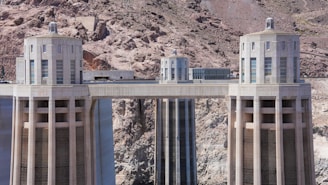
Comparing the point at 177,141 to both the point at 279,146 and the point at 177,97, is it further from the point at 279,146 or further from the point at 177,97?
the point at 279,146

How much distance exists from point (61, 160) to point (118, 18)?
99.5 m

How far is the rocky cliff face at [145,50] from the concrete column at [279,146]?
223 ft

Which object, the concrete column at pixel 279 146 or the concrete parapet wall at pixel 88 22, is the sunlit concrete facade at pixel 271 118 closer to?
the concrete column at pixel 279 146

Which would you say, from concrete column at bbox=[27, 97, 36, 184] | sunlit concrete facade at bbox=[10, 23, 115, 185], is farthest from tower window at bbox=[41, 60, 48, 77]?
concrete column at bbox=[27, 97, 36, 184]

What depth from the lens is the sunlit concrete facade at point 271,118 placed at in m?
37.5

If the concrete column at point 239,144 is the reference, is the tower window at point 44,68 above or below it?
above

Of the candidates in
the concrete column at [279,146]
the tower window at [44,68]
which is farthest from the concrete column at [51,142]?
the concrete column at [279,146]

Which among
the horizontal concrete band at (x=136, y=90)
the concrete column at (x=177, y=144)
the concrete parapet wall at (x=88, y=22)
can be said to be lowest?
the concrete column at (x=177, y=144)

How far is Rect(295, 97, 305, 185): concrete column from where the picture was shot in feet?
124

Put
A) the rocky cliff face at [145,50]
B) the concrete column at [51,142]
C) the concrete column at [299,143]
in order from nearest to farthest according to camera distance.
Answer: the concrete column at [299,143], the concrete column at [51,142], the rocky cliff face at [145,50]

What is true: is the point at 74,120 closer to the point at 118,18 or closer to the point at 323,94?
the point at 323,94

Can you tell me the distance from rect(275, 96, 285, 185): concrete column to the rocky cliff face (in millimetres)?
68012

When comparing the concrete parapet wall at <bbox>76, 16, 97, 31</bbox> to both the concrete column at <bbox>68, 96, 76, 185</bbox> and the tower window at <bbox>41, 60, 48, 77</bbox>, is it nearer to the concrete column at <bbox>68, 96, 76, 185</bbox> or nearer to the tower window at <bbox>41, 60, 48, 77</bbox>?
the tower window at <bbox>41, 60, 48, 77</bbox>

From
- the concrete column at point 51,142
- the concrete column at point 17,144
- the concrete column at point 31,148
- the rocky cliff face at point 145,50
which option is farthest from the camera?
the rocky cliff face at point 145,50
